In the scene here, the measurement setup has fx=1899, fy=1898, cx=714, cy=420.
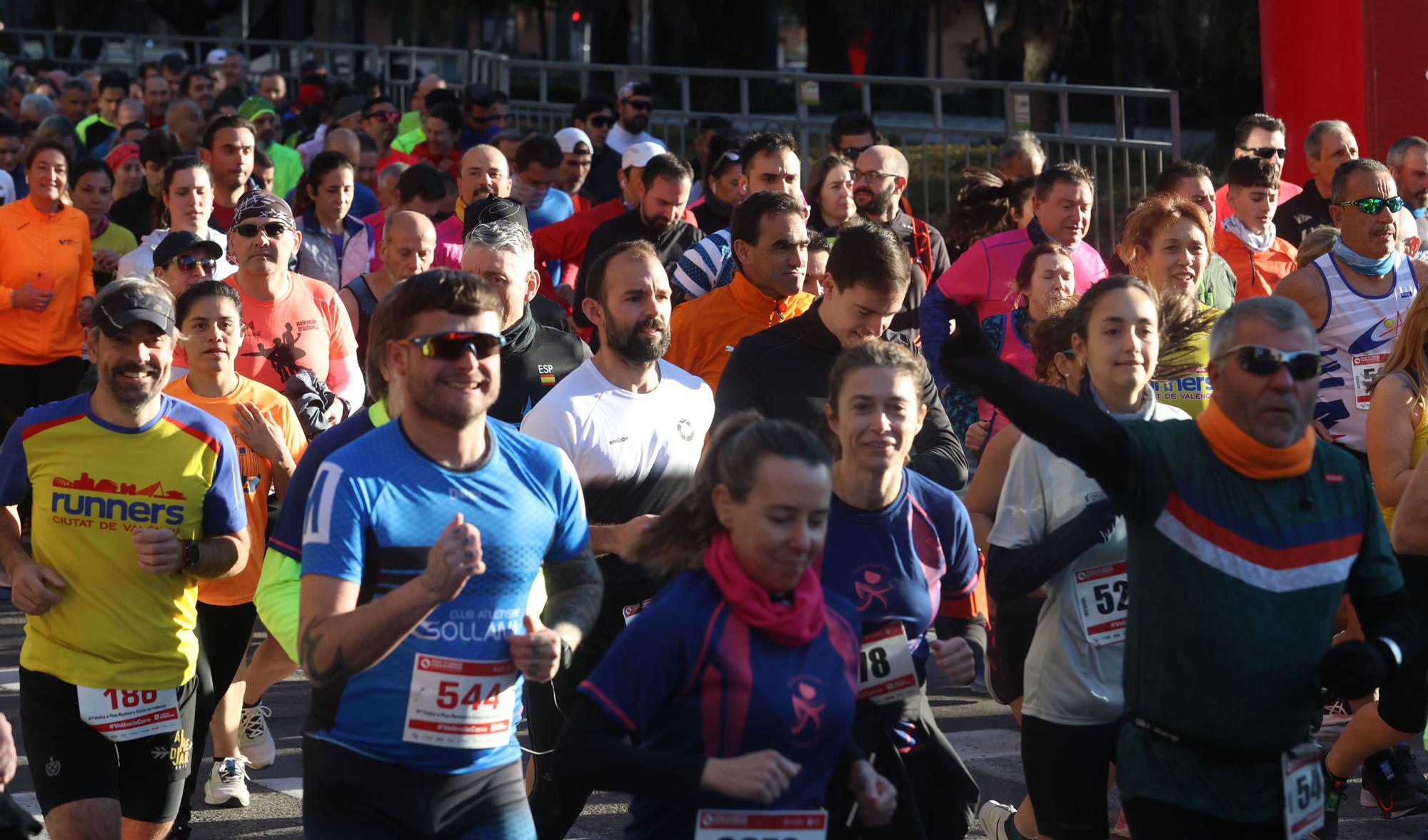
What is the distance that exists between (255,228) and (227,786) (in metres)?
2.04

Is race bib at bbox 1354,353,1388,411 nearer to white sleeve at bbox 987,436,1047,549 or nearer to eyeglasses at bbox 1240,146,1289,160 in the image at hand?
white sleeve at bbox 987,436,1047,549

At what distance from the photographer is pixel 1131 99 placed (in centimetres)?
1358

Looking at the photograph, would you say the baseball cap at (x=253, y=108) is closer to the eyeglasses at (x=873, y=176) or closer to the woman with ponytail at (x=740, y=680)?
the eyeglasses at (x=873, y=176)

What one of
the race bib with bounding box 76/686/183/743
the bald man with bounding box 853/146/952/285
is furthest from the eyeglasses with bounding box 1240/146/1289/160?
the race bib with bounding box 76/686/183/743

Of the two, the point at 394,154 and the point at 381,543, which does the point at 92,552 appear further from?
the point at 394,154

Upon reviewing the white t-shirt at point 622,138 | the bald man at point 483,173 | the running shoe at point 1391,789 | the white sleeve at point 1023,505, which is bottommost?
the running shoe at point 1391,789

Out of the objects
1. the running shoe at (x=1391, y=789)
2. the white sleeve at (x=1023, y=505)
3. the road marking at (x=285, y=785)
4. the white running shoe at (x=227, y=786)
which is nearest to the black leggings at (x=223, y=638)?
the white running shoe at (x=227, y=786)

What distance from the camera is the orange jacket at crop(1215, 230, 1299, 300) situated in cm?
907

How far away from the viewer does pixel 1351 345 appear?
7531 mm

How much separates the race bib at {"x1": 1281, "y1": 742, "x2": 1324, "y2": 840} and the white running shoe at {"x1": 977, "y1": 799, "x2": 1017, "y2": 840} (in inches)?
70.9

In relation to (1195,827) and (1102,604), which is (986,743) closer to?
(1102,604)

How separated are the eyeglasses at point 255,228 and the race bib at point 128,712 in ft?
7.98

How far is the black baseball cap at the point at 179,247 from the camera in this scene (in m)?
7.54

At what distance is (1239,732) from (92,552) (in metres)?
2.95
